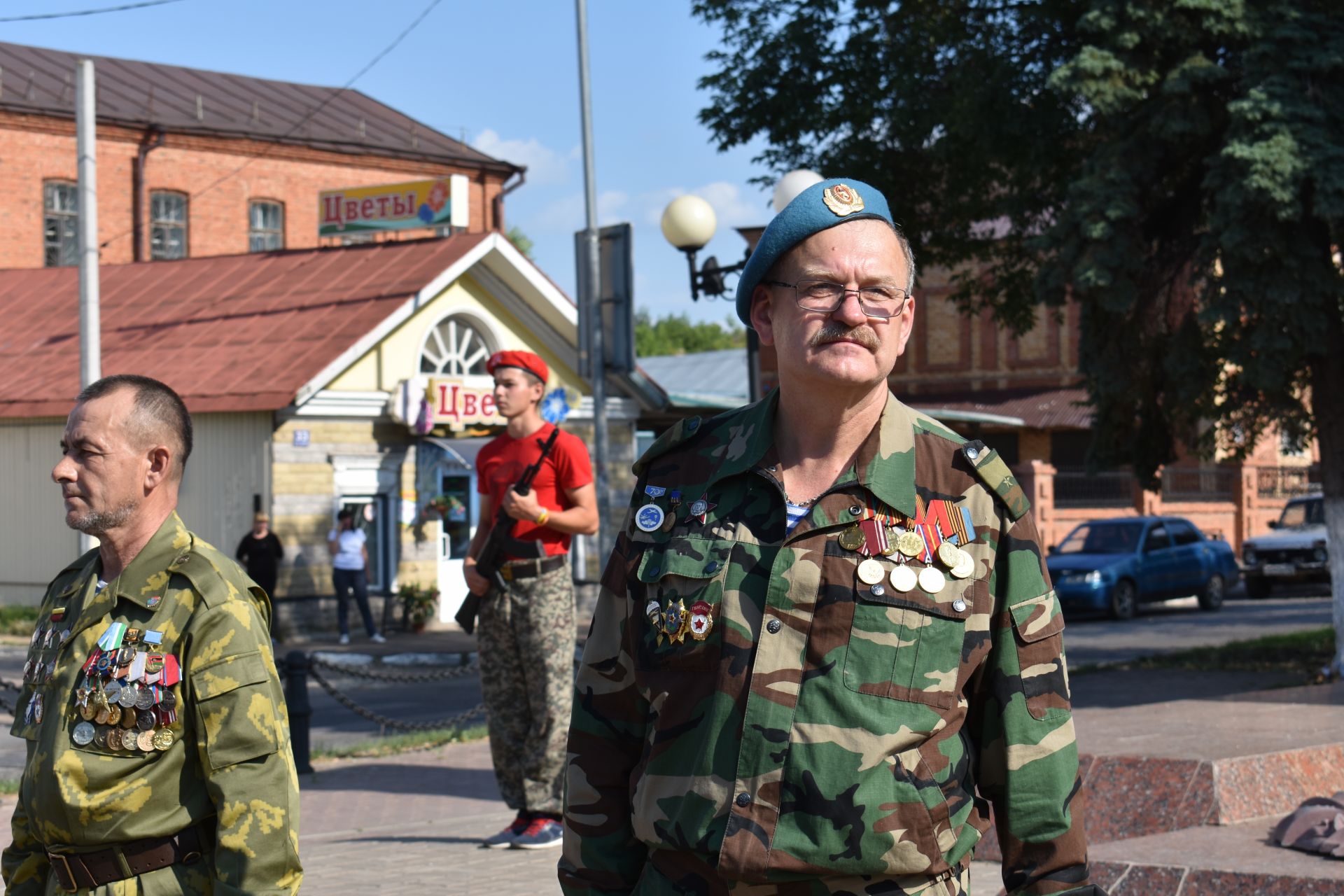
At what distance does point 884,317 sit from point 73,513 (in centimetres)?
181

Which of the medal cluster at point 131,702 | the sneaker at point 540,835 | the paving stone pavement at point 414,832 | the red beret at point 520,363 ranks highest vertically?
the red beret at point 520,363

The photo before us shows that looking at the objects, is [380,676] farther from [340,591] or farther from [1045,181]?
[340,591]

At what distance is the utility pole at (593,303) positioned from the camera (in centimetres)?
1681

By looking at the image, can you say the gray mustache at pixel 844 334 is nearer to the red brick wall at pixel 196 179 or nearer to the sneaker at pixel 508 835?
the sneaker at pixel 508 835

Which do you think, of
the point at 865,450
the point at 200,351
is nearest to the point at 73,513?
the point at 865,450

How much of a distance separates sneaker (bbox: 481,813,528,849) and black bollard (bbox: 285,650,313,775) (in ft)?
9.48

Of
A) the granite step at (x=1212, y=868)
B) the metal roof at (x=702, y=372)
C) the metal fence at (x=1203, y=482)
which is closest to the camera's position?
the granite step at (x=1212, y=868)

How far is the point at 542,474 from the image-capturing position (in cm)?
721

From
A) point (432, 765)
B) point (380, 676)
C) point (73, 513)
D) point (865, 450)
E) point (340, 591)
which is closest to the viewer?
point (865, 450)

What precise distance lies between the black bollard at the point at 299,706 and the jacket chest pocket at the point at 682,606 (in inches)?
306

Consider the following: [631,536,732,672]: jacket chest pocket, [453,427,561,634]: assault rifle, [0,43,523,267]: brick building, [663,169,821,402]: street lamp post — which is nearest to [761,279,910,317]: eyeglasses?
[631,536,732,672]: jacket chest pocket

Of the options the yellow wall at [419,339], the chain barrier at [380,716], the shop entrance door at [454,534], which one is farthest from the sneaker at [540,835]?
the shop entrance door at [454,534]

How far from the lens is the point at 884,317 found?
269cm

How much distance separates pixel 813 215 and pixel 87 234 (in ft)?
53.1
